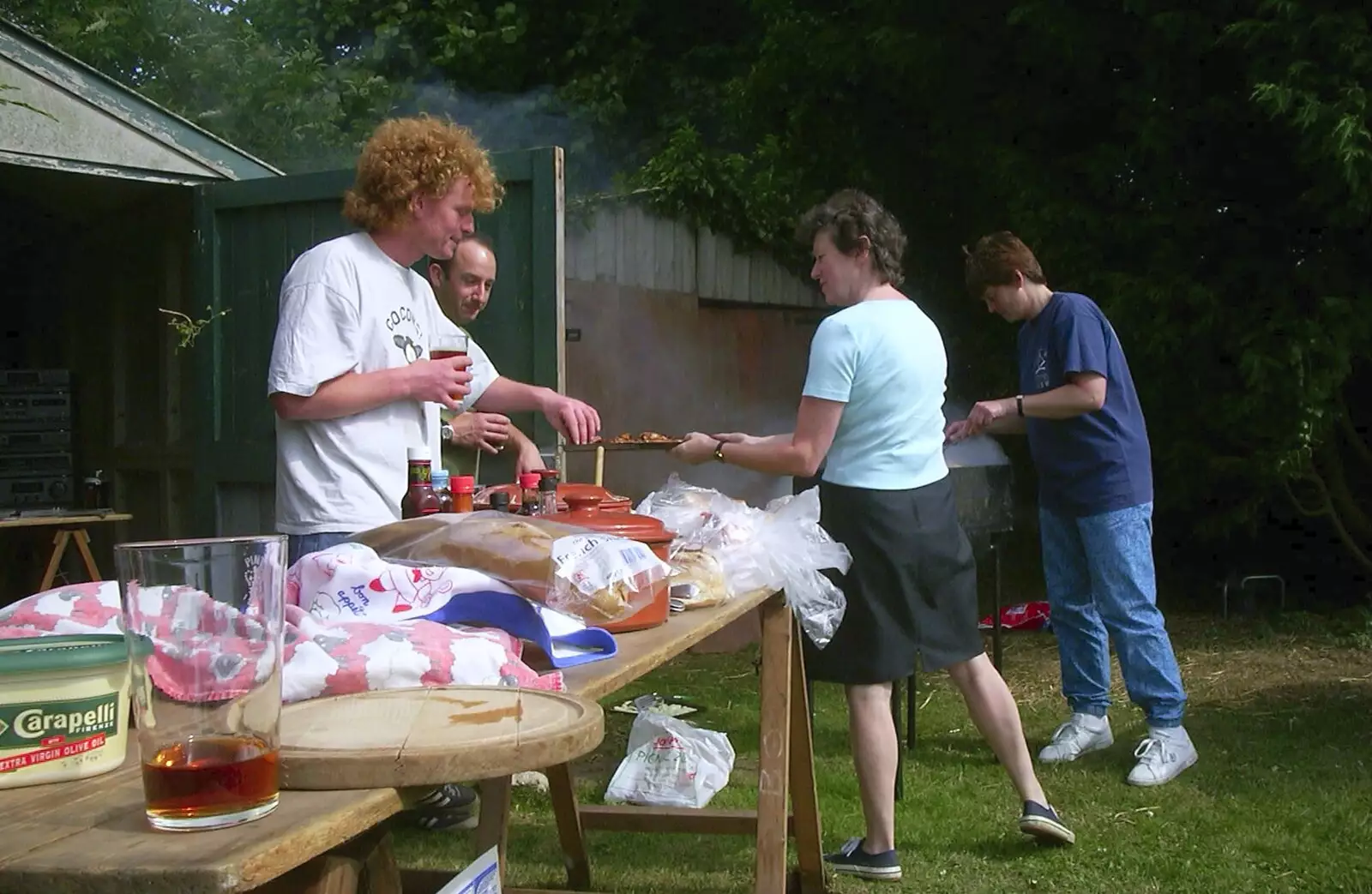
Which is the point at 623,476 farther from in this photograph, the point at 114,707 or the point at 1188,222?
the point at 114,707

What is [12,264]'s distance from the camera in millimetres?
6754

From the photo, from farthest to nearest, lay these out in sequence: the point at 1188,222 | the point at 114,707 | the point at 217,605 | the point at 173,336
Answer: the point at 1188,222 → the point at 173,336 → the point at 114,707 → the point at 217,605

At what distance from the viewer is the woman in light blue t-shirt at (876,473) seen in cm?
292

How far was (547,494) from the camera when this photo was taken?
2.19 meters

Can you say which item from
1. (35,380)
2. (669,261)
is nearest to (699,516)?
(669,261)

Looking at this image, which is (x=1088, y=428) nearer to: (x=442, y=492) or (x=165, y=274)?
(x=442, y=492)

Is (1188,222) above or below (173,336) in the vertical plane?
above

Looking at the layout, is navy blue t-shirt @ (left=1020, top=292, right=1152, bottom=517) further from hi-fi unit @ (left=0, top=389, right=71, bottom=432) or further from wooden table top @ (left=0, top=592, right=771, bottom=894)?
hi-fi unit @ (left=0, top=389, right=71, bottom=432)

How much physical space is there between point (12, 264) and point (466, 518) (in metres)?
6.00

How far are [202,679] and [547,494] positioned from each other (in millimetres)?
1250

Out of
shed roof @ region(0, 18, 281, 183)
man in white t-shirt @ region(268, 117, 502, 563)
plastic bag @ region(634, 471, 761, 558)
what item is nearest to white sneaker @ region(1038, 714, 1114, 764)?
plastic bag @ region(634, 471, 761, 558)

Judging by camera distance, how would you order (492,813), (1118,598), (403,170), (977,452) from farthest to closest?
(977,452) → (1118,598) → (403,170) → (492,813)

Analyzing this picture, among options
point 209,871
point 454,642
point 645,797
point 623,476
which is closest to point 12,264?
point 623,476

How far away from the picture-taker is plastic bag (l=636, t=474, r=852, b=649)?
240 cm
